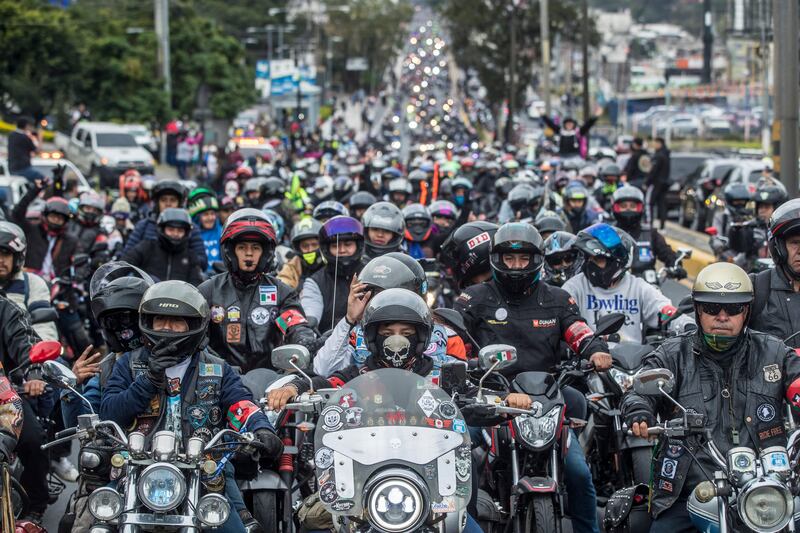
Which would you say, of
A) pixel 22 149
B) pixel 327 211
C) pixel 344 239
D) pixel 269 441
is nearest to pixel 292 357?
pixel 269 441

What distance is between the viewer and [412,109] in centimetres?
11425

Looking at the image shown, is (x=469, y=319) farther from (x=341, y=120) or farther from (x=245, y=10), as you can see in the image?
(x=245, y=10)

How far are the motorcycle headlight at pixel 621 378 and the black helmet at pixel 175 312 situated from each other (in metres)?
3.23

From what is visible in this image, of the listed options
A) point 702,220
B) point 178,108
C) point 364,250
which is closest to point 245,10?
point 178,108

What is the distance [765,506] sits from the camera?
218 inches

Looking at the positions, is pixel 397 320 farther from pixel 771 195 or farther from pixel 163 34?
pixel 163 34

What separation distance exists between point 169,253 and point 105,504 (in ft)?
23.7

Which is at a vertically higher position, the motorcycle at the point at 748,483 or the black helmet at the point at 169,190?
the black helmet at the point at 169,190

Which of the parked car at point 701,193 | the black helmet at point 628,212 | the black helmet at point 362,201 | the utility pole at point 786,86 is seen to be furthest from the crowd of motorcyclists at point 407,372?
the parked car at point 701,193

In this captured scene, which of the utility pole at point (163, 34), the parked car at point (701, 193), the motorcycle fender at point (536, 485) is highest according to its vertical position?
the utility pole at point (163, 34)

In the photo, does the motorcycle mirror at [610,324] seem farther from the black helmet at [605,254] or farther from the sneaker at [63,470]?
the sneaker at [63,470]

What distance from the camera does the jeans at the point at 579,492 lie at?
7945mm

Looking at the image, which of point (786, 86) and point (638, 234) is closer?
point (638, 234)

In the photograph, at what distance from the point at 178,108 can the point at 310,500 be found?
55.0m
